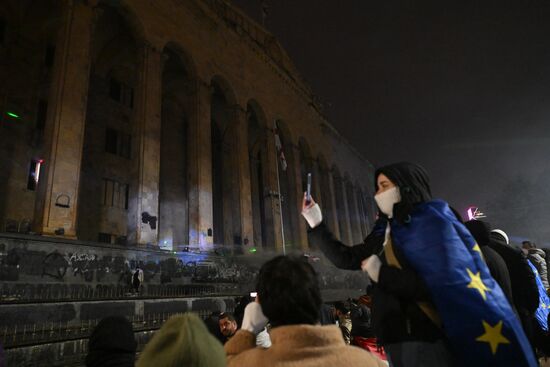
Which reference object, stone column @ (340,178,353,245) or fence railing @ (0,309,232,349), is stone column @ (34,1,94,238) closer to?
fence railing @ (0,309,232,349)

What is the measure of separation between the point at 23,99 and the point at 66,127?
6463 millimetres

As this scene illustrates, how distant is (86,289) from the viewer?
10.0 meters

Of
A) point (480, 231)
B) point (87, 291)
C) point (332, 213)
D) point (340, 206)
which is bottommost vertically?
point (87, 291)

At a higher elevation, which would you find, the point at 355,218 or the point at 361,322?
the point at 355,218

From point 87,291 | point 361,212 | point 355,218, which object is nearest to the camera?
point 87,291

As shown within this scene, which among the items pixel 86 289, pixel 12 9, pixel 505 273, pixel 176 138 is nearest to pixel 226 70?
pixel 176 138

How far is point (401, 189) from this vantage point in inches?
79.0

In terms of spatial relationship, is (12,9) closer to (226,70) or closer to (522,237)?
(226,70)

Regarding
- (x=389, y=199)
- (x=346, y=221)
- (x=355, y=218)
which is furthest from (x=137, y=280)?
(x=355, y=218)

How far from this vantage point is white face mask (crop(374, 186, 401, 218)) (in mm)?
2043

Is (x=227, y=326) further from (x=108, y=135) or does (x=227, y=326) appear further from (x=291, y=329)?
(x=108, y=135)

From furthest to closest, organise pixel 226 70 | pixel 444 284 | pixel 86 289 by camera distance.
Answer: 1. pixel 226 70
2. pixel 86 289
3. pixel 444 284

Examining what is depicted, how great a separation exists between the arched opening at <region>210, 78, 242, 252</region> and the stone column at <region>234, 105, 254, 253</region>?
0.22 meters

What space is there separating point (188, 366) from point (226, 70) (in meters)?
22.2
